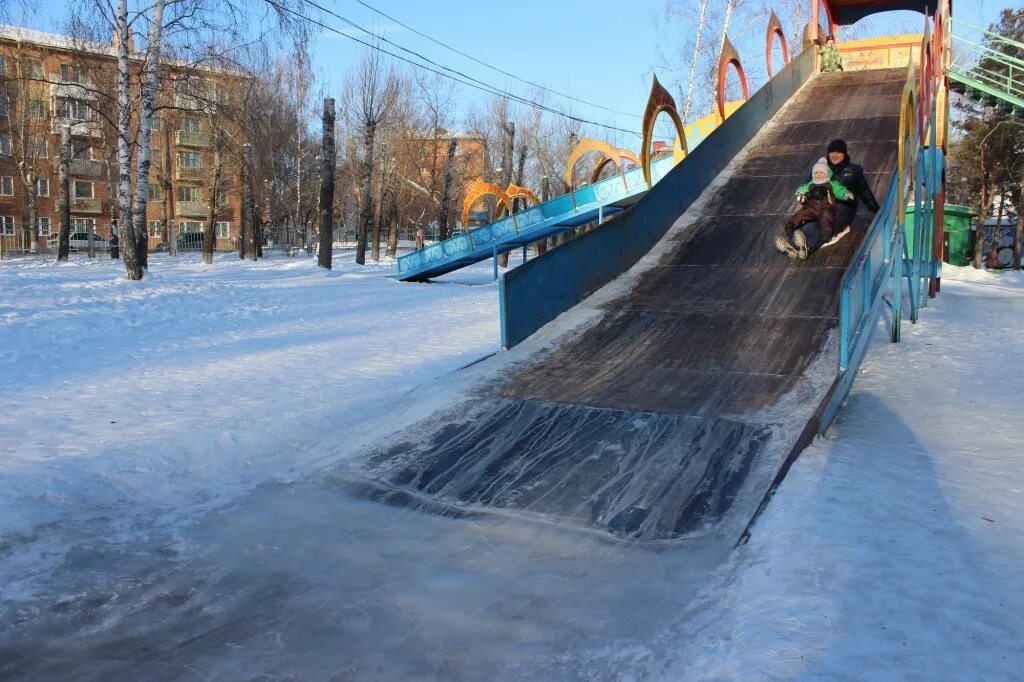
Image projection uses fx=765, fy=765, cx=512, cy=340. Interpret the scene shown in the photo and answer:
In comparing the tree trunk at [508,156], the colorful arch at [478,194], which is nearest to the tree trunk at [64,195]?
the colorful arch at [478,194]

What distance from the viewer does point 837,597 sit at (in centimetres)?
300

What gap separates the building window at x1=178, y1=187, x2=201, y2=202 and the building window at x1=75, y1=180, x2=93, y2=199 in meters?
5.53

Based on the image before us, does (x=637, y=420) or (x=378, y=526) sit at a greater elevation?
(x=637, y=420)

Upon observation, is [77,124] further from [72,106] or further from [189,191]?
[189,191]

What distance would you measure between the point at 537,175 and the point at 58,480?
46.5 meters

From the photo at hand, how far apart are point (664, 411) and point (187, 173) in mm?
50486

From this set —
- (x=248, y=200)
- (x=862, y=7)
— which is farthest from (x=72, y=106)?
(x=862, y=7)

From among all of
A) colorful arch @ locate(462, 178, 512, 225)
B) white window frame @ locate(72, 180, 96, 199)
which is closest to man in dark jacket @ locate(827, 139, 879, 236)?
colorful arch @ locate(462, 178, 512, 225)

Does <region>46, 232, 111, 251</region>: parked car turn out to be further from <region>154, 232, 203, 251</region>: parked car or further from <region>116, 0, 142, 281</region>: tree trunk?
<region>116, 0, 142, 281</region>: tree trunk

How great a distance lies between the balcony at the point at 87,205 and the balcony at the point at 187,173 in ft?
19.8

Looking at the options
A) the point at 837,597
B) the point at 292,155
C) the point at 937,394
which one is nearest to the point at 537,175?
the point at 292,155

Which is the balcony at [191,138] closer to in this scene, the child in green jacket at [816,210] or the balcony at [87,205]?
the balcony at [87,205]

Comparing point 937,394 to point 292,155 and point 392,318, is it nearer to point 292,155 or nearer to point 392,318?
point 392,318

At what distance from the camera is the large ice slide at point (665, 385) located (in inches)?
171
